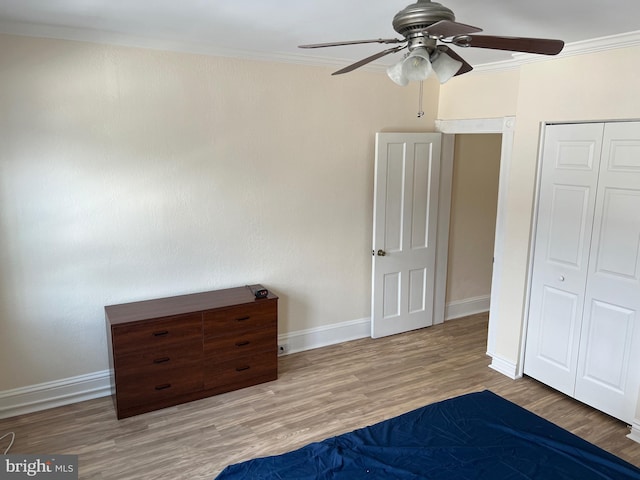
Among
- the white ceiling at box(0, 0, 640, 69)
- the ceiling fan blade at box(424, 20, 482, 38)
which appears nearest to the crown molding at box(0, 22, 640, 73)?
the white ceiling at box(0, 0, 640, 69)

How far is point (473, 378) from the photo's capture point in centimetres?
401

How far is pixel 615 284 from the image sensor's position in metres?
3.30

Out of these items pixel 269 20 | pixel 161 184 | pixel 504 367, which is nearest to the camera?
Result: pixel 269 20

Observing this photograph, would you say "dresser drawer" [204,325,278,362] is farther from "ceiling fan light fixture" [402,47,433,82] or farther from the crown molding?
"ceiling fan light fixture" [402,47,433,82]

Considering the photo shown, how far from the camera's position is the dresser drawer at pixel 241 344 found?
3613 millimetres

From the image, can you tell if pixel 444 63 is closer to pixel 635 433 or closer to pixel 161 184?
pixel 161 184

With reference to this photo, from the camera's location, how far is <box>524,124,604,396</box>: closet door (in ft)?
11.2

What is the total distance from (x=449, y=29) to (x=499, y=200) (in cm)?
277

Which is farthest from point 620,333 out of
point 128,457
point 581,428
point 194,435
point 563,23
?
point 128,457

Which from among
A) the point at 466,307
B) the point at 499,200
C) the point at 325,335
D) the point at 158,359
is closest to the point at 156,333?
the point at 158,359

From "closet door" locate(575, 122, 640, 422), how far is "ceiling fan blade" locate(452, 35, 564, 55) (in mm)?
1583

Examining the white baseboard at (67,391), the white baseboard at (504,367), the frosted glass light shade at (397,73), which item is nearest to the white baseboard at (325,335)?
the white baseboard at (67,391)

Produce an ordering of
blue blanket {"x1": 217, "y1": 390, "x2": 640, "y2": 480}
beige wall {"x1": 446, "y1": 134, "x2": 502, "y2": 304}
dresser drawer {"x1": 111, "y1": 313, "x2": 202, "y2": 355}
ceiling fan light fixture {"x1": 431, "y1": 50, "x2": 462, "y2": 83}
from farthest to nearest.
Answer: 1. beige wall {"x1": 446, "y1": 134, "x2": 502, "y2": 304}
2. dresser drawer {"x1": 111, "y1": 313, "x2": 202, "y2": 355}
3. blue blanket {"x1": 217, "y1": 390, "x2": 640, "y2": 480}
4. ceiling fan light fixture {"x1": 431, "y1": 50, "x2": 462, "y2": 83}

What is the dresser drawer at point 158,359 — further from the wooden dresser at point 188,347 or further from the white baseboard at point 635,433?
the white baseboard at point 635,433
